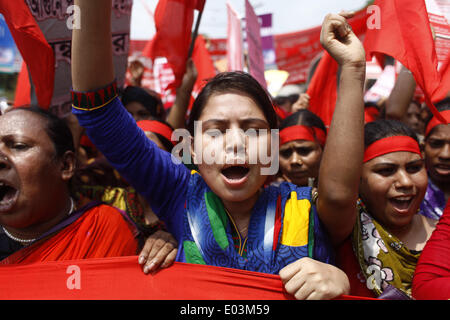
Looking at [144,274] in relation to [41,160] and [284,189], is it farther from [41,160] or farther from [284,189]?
[41,160]

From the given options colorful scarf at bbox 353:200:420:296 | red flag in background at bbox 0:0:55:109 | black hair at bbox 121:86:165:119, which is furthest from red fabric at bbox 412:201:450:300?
black hair at bbox 121:86:165:119

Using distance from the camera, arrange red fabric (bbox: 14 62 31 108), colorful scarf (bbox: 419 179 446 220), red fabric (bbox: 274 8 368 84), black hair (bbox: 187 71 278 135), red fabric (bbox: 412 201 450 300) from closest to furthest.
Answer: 1. red fabric (bbox: 412 201 450 300)
2. black hair (bbox: 187 71 278 135)
3. colorful scarf (bbox: 419 179 446 220)
4. red fabric (bbox: 14 62 31 108)
5. red fabric (bbox: 274 8 368 84)

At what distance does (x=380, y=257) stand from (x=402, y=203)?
374 mm

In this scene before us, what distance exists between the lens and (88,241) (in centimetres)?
181

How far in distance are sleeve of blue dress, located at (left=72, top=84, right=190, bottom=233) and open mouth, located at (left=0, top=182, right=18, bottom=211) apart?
1.72 feet

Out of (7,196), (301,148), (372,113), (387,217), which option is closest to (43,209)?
(7,196)

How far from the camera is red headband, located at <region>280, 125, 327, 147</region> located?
9.87ft

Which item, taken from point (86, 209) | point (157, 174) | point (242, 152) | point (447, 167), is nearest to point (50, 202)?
point (86, 209)

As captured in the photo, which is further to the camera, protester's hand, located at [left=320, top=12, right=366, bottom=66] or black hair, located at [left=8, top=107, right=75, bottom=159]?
black hair, located at [left=8, top=107, right=75, bottom=159]

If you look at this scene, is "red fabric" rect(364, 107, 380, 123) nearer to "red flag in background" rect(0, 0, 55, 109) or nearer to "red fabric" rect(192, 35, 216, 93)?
"red fabric" rect(192, 35, 216, 93)

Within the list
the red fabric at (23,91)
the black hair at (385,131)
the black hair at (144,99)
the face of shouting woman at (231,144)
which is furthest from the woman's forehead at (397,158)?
the red fabric at (23,91)

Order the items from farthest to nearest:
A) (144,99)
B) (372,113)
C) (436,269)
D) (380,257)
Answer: (372,113) → (144,99) → (380,257) → (436,269)

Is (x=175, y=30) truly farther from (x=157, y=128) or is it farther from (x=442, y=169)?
(x=442, y=169)

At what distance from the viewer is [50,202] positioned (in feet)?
6.06
